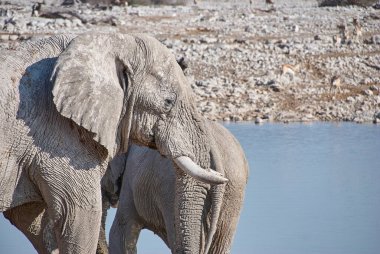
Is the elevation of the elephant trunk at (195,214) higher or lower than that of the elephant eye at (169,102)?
lower

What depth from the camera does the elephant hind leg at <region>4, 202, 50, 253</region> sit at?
5.36 m

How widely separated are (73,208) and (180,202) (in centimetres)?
108

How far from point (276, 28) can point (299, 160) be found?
7.80m

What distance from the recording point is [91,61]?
4926 millimetres

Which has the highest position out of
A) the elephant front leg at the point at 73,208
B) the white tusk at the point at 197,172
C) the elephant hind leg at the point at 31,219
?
the white tusk at the point at 197,172

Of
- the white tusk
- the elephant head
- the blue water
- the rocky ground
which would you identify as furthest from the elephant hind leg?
the rocky ground

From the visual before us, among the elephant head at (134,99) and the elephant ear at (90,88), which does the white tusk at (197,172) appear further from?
the elephant ear at (90,88)

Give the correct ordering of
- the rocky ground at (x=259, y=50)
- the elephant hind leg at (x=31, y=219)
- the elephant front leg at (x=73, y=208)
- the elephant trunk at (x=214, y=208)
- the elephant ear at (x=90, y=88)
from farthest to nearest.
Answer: the rocky ground at (x=259, y=50)
the elephant trunk at (x=214, y=208)
the elephant hind leg at (x=31, y=219)
the elephant front leg at (x=73, y=208)
the elephant ear at (x=90, y=88)

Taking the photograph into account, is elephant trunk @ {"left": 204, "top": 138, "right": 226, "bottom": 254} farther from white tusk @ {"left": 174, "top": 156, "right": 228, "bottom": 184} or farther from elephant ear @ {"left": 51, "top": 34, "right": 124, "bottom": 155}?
elephant ear @ {"left": 51, "top": 34, "right": 124, "bottom": 155}

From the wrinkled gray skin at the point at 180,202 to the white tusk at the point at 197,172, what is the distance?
15.5 inches

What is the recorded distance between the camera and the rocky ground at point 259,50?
49.1 feet

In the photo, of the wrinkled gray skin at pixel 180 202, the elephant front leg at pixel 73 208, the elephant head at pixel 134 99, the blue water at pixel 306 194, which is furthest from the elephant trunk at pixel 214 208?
the blue water at pixel 306 194

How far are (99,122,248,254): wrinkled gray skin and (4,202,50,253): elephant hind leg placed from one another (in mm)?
540

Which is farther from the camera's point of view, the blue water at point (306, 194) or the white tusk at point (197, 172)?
the blue water at point (306, 194)
